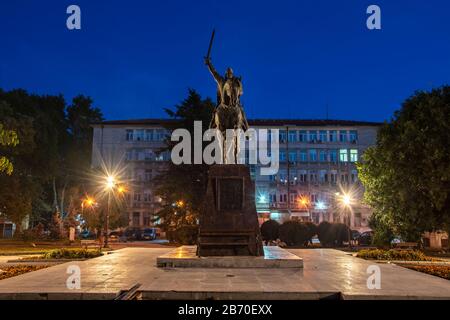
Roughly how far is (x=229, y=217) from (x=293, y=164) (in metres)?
49.2

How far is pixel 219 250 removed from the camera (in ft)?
44.1

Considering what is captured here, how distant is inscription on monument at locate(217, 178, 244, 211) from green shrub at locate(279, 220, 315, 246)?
18.9 meters

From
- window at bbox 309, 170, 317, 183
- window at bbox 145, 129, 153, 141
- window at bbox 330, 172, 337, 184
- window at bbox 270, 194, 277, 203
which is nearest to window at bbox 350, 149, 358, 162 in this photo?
window at bbox 330, 172, 337, 184

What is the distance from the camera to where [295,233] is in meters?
31.9

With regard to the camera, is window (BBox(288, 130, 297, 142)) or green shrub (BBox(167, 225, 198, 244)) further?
window (BBox(288, 130, 297, 142))

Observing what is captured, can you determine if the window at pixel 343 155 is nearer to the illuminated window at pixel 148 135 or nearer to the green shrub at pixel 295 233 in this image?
the illuminated window at pixel 148 135

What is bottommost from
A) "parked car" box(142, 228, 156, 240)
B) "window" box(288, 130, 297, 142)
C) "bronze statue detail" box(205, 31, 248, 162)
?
"parked car" box(142, 228, 156, 240)

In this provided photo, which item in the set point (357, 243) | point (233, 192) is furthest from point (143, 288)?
point (357, 243)

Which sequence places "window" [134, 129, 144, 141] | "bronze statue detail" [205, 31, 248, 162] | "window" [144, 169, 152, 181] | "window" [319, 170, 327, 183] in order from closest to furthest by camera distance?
"bronze statue detail" [205, 31, 248, 162], "window" [319, 170, 327, 183], "window" [144, 169, 152, 181], "window" [134, 129, 144, 141]

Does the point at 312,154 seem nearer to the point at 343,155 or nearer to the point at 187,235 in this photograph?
the point at 343,155

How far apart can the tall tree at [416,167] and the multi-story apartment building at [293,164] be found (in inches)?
1341

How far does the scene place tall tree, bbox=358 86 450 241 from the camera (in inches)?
888

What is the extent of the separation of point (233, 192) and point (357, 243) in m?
26.6

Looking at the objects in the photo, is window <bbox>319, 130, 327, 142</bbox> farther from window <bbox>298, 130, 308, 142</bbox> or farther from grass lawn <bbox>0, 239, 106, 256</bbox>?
grass lawn <bbox>0, 239, 106, 256</bbox>
